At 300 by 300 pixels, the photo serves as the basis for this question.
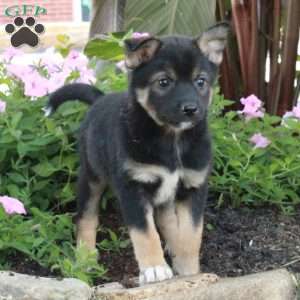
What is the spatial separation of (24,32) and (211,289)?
9.45ft

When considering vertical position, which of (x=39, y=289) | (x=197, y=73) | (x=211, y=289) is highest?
(x=197, y=73)

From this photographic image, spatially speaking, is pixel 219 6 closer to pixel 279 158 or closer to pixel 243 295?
pixel 279 158

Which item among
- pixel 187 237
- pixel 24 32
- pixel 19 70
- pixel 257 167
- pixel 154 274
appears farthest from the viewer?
pixel 24 32

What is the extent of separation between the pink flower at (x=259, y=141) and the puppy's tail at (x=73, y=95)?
2.77 ft

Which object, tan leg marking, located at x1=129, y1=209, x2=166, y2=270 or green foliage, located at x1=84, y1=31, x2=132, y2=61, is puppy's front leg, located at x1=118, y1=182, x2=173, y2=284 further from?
green foliage, located at x1=84, y1=31, x2=132, y2=61

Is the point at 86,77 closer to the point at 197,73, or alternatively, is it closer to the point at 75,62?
the point at 75,62

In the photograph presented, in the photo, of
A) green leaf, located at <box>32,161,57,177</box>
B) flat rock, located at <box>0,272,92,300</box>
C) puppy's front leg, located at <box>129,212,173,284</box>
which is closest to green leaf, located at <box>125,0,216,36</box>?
green leaf, located at <box>32,161,57,177</box>

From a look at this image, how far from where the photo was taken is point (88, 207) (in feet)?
12.0

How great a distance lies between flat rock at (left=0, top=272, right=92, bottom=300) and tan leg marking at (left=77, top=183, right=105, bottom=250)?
2.34ft

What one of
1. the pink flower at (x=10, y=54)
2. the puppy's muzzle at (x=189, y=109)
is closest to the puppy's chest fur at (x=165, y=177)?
the puppy's muzzle at (x=189, y=109)

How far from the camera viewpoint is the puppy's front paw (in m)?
3.11

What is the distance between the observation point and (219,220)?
4.00 m

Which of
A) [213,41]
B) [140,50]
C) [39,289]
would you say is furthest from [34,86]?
[39,289]

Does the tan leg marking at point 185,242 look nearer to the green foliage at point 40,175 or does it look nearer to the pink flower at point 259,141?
the green foliage at point 40,175
